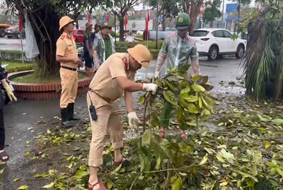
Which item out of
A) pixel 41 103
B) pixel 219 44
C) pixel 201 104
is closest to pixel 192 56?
pixel 201 104

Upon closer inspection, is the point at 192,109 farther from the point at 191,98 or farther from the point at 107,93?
the point at 107,93

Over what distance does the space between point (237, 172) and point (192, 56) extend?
187 cm

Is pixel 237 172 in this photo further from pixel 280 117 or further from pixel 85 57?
pixel 85 57

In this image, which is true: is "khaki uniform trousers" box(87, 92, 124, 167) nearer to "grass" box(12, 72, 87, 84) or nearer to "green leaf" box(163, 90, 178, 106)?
"green leaf" box(163, 90, 178, 106)

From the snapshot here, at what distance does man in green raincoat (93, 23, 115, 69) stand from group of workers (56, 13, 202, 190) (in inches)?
65.4

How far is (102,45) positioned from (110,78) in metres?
3.95

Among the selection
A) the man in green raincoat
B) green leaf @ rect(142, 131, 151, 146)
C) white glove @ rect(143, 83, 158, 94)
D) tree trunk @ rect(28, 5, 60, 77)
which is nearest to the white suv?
the man in green raincoat

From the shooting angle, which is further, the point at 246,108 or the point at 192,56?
the point at 246,108

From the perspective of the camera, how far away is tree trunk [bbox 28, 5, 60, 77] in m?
7.28

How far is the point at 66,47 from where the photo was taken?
480 cm

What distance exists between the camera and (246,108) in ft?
20.1

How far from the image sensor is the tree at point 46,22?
699 cm

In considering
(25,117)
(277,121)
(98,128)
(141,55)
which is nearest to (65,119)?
(25,117)

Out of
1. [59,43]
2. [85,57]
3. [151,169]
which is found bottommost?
[151,169]
